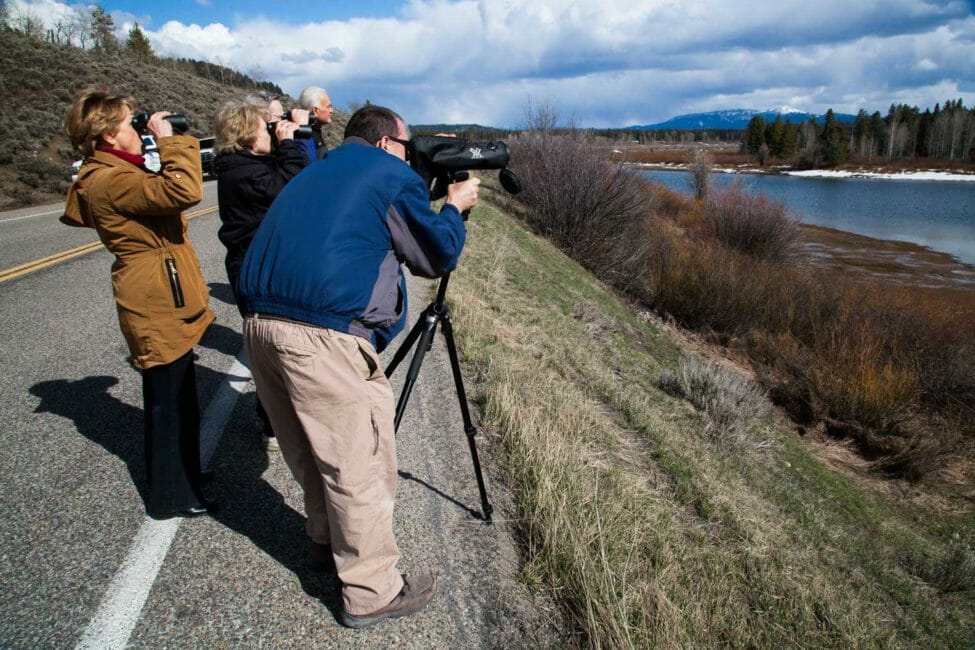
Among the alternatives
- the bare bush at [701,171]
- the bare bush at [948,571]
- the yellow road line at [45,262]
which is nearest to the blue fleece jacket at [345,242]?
the bare bush at [948,571]

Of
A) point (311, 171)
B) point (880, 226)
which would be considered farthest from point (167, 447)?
point (880, 226)

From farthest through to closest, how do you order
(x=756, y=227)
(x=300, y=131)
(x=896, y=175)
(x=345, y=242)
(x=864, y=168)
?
1. (x=864, y=168)
2. (x=896, y=175)
3. (x=756, y=227)
4. (x=300, y=131)
5. (x=345, y=242)

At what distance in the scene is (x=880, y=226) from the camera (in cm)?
3472

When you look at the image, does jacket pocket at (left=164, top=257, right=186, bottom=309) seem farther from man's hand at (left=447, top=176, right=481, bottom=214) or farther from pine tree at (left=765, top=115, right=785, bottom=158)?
pine tree at (left=765, top=115, right=785, bottom=158)

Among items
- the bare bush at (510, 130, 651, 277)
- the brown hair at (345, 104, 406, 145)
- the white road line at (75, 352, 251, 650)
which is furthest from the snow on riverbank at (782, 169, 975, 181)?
the white road line at (75, 352, 251, 650)

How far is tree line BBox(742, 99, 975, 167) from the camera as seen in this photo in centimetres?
8169

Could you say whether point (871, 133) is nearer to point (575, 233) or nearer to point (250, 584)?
point (575, 233)

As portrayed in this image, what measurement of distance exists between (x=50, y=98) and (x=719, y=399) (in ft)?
87.9

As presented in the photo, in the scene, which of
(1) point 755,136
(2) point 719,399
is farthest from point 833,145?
(2) point 719,399

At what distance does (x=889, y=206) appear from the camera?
43531 millimetres

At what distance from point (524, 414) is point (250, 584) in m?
2.12

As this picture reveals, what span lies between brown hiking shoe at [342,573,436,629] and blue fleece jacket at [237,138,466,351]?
989 mm

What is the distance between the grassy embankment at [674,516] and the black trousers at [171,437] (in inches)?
63.4

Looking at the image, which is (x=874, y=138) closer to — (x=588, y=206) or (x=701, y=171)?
(x=701, y=171)
